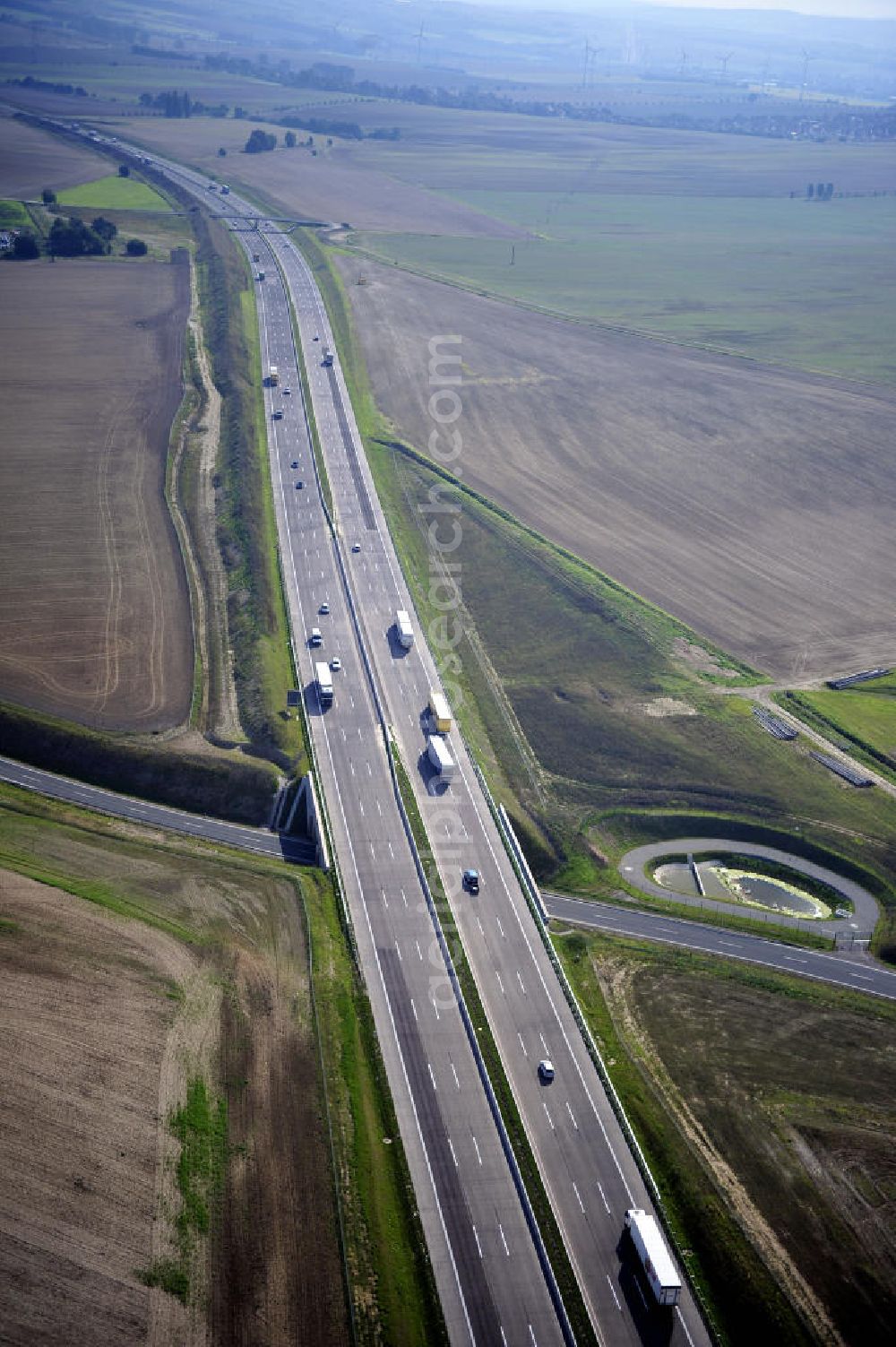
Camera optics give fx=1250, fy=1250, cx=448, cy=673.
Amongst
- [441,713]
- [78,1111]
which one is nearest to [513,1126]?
[78,1111]

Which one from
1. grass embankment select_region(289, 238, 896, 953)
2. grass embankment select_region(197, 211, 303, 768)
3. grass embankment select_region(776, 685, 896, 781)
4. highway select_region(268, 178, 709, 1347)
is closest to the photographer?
Result: highway select_region(268, 178, 709, 1347)

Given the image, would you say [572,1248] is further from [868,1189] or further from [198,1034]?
[198,1034]

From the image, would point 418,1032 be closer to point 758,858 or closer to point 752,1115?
point 752,1115

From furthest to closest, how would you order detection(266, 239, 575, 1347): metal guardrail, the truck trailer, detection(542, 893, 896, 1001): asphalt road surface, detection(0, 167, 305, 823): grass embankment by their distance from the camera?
1. the truck trailer
2. detection(0, 167, 305, 823): grass embankment
3. detection(542, 893, 896, 1001): asphalt road surface
4. detection(266, 239, 575, 1347): metal guardrail

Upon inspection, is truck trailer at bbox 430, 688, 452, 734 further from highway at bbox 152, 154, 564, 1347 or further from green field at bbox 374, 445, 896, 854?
green field at bbox 374, 445, 896, 854

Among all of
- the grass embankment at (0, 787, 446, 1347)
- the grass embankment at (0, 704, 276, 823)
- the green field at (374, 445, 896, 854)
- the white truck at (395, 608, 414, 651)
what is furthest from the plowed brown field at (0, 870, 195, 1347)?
the white truck at (395, 608, 414, 651)

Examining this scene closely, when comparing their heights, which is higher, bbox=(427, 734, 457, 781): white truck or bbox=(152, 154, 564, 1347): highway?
bbox=(427, 734, 457, 781): white truck

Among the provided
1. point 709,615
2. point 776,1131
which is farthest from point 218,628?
point 776,1131
